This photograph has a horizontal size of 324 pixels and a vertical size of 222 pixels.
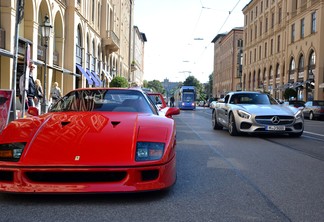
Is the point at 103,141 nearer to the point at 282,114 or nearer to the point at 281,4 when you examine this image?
the point at 282,114

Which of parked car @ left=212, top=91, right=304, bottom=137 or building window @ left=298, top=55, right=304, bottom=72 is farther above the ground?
building window @ left=298, top=55, right=304, bottom=72

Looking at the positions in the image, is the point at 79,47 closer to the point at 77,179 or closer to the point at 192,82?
the point at 77,179

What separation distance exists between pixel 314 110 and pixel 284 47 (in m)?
27.3

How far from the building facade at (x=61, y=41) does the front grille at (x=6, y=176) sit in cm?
641

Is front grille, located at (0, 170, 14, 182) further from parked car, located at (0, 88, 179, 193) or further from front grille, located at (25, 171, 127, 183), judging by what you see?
front grille, located at (25, 171, 127, 183)

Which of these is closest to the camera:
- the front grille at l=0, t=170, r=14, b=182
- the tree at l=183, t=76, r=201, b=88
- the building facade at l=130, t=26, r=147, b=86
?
the front grille at l=0, t=170, r=14, b=182

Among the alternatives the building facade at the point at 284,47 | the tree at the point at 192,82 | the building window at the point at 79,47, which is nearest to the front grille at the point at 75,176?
the building window at the point at 79,47

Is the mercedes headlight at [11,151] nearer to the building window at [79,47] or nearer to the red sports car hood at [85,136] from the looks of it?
the red sports car hood at [85,136]

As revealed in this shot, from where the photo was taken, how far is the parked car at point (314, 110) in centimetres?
2681

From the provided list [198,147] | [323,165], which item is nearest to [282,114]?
[198,147]

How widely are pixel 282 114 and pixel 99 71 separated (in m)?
31.8

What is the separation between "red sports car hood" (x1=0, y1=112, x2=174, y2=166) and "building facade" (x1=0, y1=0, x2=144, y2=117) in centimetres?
575

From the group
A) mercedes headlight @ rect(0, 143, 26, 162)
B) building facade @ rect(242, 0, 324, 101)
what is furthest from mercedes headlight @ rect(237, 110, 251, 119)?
building facade @ rect(242, 0, 324, 101)

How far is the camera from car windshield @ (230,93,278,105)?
472 inches
